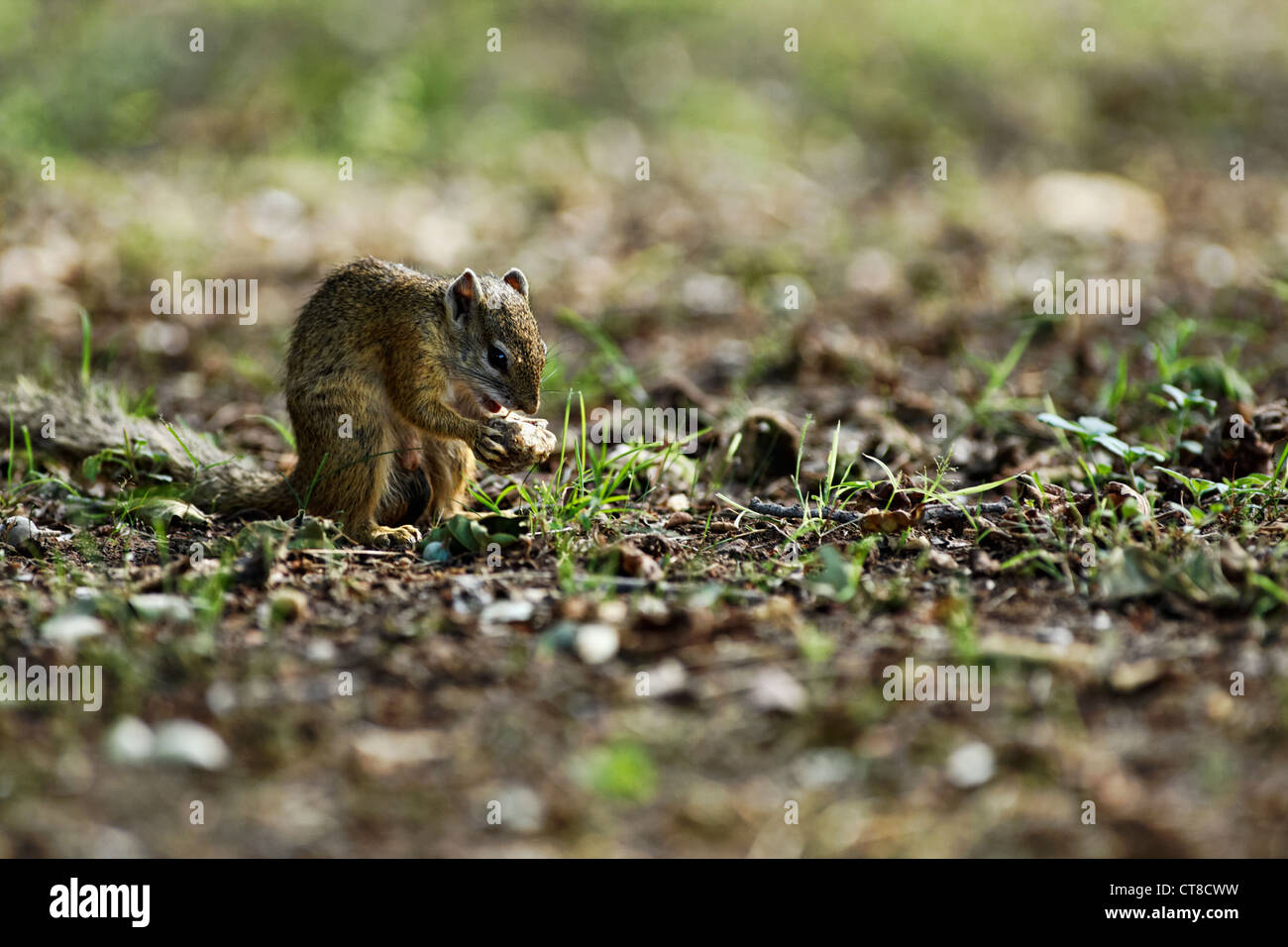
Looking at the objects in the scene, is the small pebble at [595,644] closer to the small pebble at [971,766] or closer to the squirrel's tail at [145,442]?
the small pebble at [971,766]

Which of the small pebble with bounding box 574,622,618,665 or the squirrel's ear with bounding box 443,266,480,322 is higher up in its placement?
the squirrel's ear with bounding box 443,266,480,322

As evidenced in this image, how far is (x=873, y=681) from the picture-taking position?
3.05 m

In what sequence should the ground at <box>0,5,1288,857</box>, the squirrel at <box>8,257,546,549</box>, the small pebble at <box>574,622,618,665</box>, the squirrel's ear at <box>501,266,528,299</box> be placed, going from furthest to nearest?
the squirrel's ear at <box>501,266,528,299</box> → the squirrel at <box>8,257,546,549</box> → the small pebble at <box>574,622,618,665</box> → the ground at <box>0,5,1288,857</box>

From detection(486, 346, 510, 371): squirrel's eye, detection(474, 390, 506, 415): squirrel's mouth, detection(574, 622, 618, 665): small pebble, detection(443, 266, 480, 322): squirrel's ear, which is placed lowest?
detection(574, 622, 618, 665): small pebble

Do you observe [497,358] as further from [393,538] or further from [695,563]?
[695,563]

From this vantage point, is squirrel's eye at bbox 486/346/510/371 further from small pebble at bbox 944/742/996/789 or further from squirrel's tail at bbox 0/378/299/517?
small pebble at bbox 944/742/996/789

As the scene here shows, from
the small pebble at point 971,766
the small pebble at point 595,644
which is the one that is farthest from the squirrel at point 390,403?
the small pebble at point 971,766

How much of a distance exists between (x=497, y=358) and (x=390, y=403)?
451mm

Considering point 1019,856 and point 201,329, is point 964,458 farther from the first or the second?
point 201,329

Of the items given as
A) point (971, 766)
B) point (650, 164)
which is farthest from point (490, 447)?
point (650, 164)

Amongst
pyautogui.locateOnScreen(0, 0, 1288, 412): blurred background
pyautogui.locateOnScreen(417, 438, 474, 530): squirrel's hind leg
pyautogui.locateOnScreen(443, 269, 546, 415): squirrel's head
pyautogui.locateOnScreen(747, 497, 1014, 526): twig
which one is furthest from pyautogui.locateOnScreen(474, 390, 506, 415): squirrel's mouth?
pyautogui.locateOnScreen(0, 0, 1288, 412): blurred background

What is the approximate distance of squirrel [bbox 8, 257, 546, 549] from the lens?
4.50 metres

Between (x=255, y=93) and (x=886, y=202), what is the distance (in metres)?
5.11
